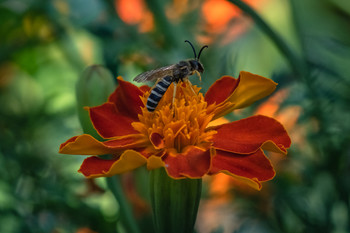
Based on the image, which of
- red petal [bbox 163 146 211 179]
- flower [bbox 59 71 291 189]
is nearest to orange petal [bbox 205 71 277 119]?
flower [bbox 59 71 291 189]

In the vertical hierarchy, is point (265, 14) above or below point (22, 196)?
above

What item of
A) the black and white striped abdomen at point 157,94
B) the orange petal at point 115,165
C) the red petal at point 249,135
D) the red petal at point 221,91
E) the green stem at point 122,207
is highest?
the black and white striped abdomen at point 157,94

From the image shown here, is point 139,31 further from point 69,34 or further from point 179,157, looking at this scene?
point 179,157

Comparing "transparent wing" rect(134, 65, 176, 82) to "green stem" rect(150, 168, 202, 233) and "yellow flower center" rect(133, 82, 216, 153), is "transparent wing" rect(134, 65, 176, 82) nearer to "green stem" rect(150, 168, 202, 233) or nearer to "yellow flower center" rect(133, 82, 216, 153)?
"yellow flower center" rect(133, 82, 216, 153)

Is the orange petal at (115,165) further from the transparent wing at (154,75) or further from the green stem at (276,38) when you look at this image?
the green stem at (276,38)

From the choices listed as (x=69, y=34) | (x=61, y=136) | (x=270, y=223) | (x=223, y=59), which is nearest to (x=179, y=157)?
(x=270, y=223)

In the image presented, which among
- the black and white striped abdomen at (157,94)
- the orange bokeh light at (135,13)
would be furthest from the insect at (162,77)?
the orange bokeh light at (135,13)

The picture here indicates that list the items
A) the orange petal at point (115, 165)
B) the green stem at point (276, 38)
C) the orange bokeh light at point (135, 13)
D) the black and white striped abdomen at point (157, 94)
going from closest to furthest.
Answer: the orange petal at point (115, 165), the black and white striped abdomen at point (157, 94), the green stem at point (276, 38), the orange bokeh light at point (135, 13)
